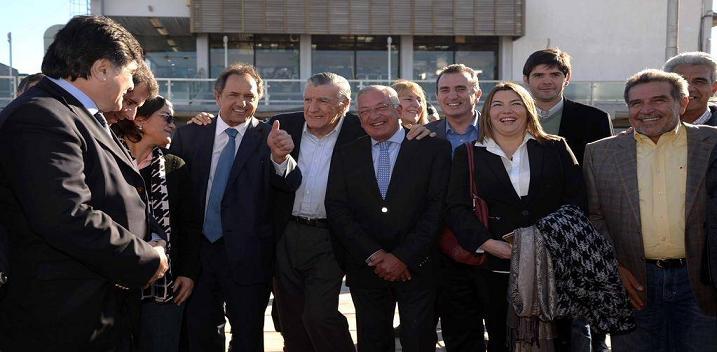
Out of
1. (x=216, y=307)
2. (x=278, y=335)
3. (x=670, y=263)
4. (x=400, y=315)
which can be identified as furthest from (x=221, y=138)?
(x=670, y=263)

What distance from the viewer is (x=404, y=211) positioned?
4012mm

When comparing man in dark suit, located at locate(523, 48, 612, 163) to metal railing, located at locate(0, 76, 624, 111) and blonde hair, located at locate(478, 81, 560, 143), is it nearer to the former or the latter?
blonde hair, located at locate(478, 81, 560, 143)

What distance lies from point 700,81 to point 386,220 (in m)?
2.32

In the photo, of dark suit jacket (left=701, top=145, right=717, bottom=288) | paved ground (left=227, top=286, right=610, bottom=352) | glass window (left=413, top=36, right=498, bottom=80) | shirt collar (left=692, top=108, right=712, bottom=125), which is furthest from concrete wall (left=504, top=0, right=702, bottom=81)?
dark suit jacket (left=701, top=145, right=717, bottom=288)

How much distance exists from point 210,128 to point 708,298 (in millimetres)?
3127

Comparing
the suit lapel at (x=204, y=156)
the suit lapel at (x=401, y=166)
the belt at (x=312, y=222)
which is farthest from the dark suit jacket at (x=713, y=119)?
the suit lapel at (x=204, y=156)

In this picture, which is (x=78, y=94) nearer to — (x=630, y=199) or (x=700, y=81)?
(x=630, y=199)

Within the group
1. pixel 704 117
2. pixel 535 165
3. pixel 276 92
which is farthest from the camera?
pixel 276 92

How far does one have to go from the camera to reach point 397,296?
4094 mm

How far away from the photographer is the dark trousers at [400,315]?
4023mm

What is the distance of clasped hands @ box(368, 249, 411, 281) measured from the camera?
3891mm

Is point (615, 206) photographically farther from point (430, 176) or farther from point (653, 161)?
point (430, 176)

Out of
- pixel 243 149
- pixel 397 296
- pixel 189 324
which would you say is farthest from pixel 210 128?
pixel 397 296

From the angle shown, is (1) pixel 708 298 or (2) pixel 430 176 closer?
(1) pixel 708 298
